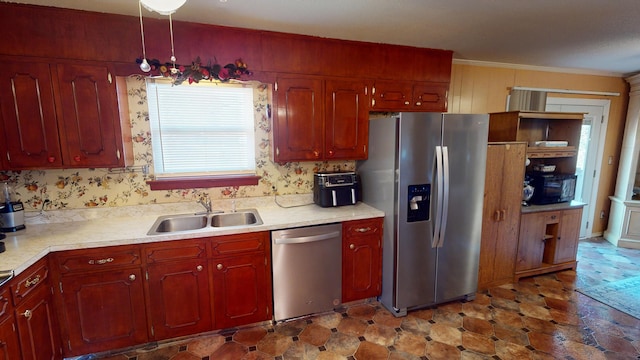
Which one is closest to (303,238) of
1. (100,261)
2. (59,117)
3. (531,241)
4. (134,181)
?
(100,261)

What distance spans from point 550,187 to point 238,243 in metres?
3.39

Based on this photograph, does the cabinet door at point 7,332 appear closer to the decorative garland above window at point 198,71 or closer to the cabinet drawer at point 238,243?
the cabinet drawer at point 238,243

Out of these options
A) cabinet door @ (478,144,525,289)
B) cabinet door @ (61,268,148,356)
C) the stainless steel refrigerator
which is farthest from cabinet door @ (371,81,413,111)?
cabinet door @ (61,268,148,356)

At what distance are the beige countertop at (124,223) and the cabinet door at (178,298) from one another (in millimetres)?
240

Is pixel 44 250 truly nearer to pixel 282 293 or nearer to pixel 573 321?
pixel 282 293

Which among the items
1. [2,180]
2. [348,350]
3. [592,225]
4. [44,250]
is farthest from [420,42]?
[592,225]

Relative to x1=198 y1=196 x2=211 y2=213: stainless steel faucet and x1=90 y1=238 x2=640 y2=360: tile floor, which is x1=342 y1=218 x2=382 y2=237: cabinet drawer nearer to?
x1=90 y1=238 x2=640 y2=360: tile floor

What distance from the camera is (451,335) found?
7.55 feet

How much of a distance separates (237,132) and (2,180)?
1769 millimetres

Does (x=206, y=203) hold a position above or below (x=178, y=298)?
above

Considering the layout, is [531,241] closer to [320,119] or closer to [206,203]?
[320,119]

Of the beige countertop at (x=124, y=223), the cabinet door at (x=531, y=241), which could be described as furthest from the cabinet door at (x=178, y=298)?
the cabinet door at (x=531, y=241)

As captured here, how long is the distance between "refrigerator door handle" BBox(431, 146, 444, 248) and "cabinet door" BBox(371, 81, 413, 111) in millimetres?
631

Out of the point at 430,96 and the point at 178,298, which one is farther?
the point at 430,96
